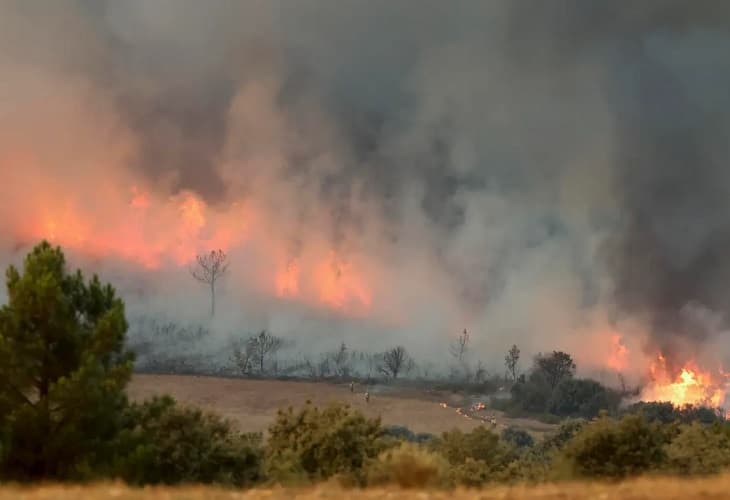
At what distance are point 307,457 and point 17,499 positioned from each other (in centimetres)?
2977

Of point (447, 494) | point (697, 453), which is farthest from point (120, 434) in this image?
point (697, 453)

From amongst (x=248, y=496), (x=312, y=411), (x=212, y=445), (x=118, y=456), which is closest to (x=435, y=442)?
(x=312, y=411)

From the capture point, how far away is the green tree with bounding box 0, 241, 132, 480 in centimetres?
3459

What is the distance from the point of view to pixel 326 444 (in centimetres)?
4938

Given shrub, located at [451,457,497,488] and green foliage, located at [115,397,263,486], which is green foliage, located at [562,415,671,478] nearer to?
shrub, located at [451,457,497,488]

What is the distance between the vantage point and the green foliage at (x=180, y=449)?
36.2 meters

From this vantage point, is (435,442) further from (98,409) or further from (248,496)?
(248,496)

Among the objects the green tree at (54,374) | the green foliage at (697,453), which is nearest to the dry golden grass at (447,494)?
the green tree at (54,374)

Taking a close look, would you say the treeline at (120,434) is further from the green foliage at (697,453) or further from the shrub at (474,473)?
the shrub at (474,473)

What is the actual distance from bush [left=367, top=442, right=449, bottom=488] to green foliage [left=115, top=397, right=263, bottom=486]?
11.2 meters

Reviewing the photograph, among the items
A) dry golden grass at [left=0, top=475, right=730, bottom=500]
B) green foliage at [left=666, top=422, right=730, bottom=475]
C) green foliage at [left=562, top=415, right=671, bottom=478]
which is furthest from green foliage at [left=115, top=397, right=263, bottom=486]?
green foliage at [left=666, top=422, right=730, bottom=475]

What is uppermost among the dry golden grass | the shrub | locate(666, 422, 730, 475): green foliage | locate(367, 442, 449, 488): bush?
the dry golden grass

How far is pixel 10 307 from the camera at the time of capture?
36.9 metres

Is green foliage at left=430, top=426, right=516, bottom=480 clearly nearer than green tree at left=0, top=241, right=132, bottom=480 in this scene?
No
